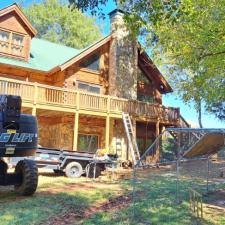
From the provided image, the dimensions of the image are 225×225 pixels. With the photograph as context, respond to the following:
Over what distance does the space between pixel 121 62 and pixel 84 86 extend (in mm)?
3698

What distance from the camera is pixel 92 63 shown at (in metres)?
24.6

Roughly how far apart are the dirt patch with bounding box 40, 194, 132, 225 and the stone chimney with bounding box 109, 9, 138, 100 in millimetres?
15158

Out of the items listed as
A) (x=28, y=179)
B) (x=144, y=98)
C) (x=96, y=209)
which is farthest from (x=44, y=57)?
(x=96, y=209)

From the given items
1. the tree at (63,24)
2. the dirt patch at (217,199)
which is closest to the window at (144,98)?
the dirt patch at (217,199)

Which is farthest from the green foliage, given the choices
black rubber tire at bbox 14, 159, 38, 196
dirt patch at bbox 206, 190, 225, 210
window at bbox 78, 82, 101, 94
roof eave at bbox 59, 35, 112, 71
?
black rubber tire at bbox 14, 159, 38, 196

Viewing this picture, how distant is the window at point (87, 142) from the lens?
23.4 meters

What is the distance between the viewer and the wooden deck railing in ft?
57.4

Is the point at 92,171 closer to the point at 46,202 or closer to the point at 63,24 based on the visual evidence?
the point at 46,202

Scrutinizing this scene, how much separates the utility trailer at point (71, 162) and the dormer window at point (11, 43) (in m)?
8.83

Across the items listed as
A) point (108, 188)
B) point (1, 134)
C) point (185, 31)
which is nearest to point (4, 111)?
point (1, 134)

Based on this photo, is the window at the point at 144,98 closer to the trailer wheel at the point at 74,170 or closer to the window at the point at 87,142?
the window at the point at 87,142

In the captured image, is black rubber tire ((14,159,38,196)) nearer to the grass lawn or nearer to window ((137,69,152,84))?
the grass lawn

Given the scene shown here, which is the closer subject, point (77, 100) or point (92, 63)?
point (77, 100)

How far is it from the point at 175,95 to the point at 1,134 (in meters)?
27.2
